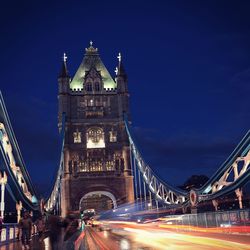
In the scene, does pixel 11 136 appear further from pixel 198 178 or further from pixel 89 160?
pixel 198 178

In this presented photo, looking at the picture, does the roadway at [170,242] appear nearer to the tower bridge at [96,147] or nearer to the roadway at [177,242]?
the roadway at [177,242]

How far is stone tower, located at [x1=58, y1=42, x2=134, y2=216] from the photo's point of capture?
190 ft

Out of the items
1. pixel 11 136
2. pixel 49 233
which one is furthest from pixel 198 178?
pixel 49 233

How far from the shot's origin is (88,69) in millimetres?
68875

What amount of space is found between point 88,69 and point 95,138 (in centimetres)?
1418

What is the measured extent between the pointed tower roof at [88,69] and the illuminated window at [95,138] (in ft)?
29.1

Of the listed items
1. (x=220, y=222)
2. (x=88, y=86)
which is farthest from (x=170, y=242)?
(x=88, y=86)

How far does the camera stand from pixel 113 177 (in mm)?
58500

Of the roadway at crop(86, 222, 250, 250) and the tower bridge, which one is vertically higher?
the tower bridge

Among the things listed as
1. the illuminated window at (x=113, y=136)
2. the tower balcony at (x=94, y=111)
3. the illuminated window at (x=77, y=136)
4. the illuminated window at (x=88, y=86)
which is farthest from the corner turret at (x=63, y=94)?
the illuminated window at (x=113, y=136)

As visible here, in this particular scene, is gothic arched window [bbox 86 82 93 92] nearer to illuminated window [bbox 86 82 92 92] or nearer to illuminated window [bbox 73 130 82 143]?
illuminated window [bbox 86 82 92 92]

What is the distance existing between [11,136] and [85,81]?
4036 centimetres

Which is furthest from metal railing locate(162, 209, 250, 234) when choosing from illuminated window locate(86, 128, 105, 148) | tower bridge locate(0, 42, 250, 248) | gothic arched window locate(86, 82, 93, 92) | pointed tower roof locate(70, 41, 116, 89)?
pointed tower roof locate(70, 41, 116, 89)

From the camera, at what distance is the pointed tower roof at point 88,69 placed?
6731cm
